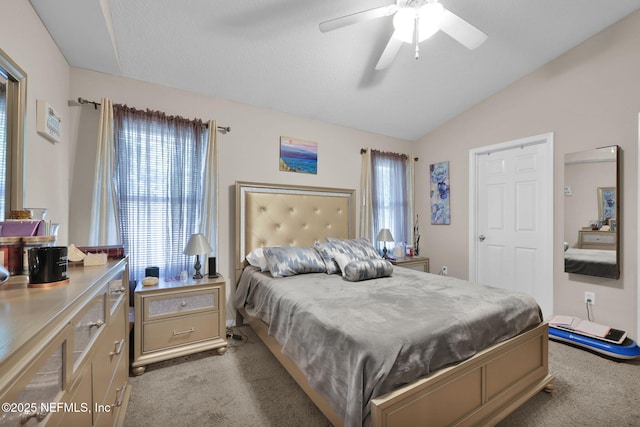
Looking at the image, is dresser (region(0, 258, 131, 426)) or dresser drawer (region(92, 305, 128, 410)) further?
dresser drawer (region(92, 305, 128, 410))

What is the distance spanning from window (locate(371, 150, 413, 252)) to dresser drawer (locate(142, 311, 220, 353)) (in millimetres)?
2428

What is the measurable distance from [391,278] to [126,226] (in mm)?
2439

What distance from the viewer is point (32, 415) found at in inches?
21.8

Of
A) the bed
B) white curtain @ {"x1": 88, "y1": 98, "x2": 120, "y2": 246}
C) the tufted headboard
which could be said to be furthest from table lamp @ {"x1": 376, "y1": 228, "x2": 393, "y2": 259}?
white curtain @ {"x1": 88, "y1": 98, "x2": 120, "y2": 246}

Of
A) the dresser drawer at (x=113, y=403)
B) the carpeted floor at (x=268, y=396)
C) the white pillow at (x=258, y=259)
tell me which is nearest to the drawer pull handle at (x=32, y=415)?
the dresser drawer at (x=113, y=403)

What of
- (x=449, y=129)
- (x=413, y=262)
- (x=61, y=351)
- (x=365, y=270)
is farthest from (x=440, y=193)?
(x=61, y=351)

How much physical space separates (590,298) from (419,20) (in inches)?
123

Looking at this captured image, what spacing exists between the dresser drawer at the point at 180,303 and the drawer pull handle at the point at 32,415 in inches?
69.4

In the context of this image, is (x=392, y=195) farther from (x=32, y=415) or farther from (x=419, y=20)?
(x=32, y=415)

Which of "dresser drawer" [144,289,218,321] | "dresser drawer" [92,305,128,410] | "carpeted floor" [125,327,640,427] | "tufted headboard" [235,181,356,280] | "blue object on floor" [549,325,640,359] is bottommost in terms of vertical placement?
"carpeted floor" [125,327,640,427]

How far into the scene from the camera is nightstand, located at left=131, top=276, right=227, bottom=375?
2.15 metres

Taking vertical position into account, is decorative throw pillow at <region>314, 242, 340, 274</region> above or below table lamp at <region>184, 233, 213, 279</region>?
below

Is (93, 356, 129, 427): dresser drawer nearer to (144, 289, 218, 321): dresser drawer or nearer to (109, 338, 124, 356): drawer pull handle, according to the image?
(109, 338, 124, 356): drawer pull handle

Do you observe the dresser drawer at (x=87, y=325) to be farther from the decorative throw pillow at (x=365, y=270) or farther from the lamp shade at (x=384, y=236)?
the lamp shade at (x=384, y=236)
